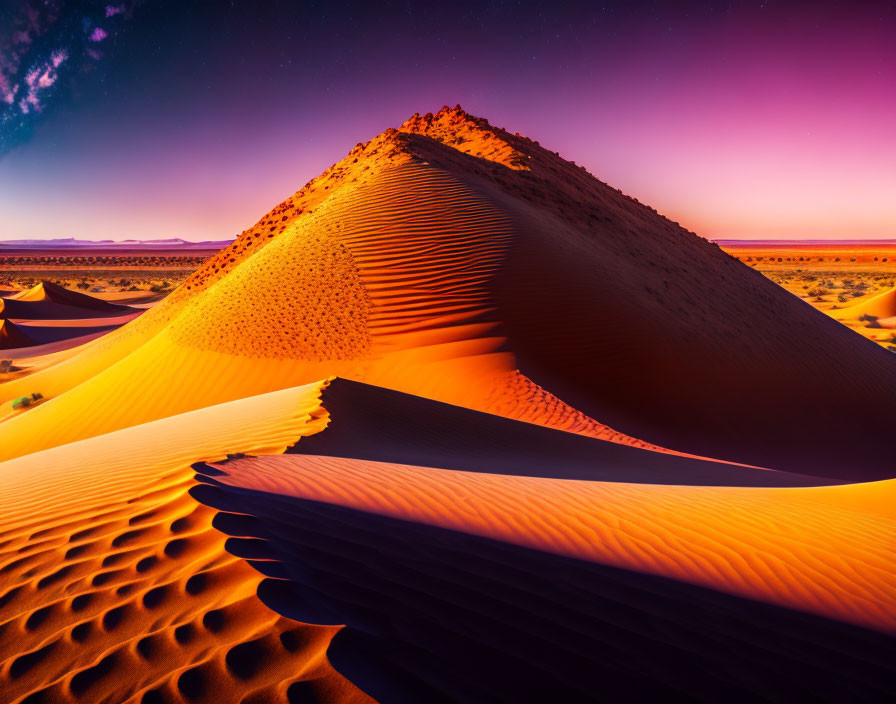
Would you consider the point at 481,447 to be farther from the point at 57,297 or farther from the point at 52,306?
the point at 57,297

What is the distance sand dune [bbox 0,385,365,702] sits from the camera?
163cm

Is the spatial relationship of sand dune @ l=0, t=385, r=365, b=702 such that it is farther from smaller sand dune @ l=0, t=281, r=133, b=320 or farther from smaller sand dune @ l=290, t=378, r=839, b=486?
smaller sand dune @ l=0, t=281, r=133, b=320

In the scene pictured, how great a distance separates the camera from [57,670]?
1.73m

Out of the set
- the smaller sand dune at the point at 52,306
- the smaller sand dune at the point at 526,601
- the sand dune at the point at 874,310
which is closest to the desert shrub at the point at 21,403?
the smaller sand dune at the point at 526,601

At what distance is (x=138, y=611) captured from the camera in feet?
6.48

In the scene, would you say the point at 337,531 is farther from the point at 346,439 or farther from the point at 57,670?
the point at 346,439

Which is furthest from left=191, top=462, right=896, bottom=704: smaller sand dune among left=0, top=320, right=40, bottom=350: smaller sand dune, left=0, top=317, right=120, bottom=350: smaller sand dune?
left=0, top=320, right=40, bottom=350: smaller sand dune

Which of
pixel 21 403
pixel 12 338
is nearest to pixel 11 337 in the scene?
pixel 12 338

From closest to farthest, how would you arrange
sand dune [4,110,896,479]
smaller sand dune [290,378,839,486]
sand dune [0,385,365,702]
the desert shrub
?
sand dune [0,385,365,702] < smaller sand dune [290,378,839,486] < sand dune [4,110,896,479] < the desert shrub

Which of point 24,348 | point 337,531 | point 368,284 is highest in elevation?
point 368,284

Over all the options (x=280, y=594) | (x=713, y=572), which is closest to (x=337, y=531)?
(x=280, y=594)

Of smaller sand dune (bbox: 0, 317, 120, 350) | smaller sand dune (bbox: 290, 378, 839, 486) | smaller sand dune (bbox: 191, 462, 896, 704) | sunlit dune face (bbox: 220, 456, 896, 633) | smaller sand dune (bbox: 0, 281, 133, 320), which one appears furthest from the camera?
smaller sand dune (bbox: 0, 281, 133, 320)

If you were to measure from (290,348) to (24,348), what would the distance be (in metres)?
18.6

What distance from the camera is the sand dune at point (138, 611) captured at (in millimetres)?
1629
